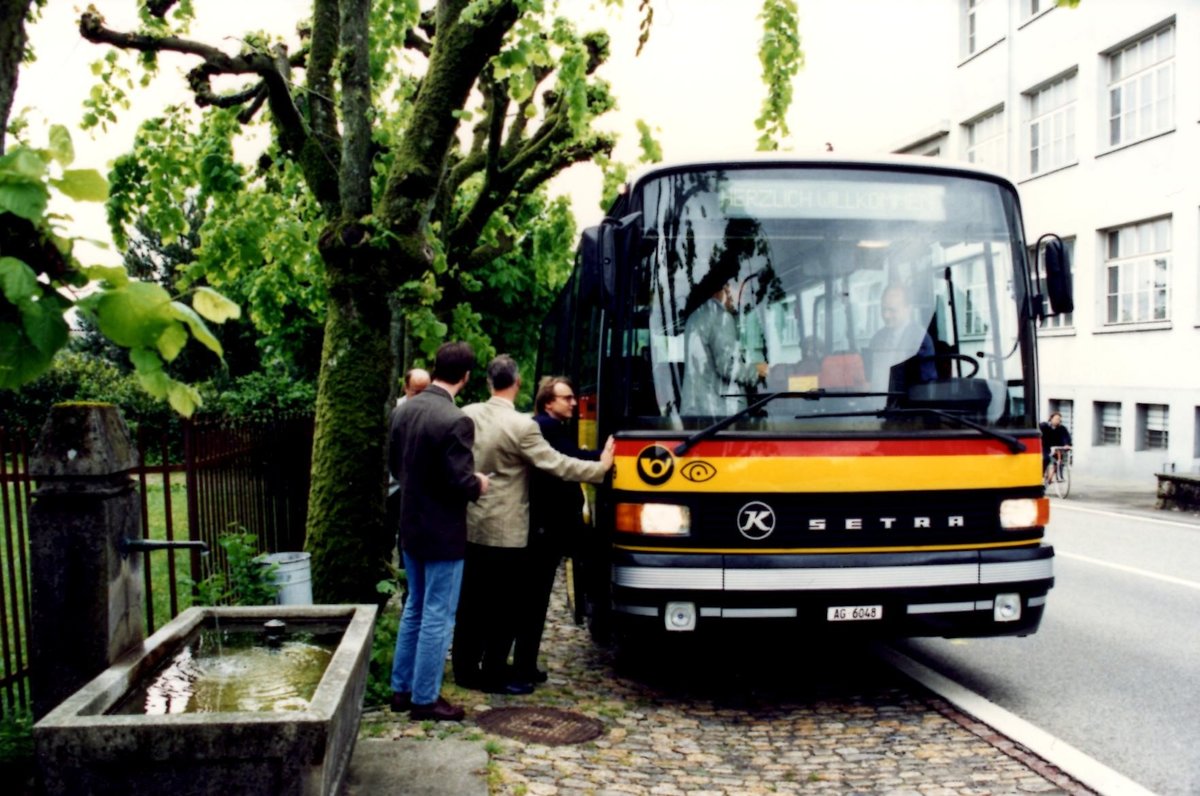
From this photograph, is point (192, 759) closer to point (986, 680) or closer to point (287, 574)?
point (287, 574)

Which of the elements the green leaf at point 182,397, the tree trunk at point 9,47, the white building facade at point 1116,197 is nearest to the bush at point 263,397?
the white building facade at point 1116,197

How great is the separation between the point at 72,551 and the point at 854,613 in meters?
3.86

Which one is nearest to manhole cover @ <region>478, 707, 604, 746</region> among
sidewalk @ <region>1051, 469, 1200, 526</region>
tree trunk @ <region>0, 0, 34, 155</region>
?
tree trunk @ <region>0, 0, 34, 155</region>

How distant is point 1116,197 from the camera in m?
25.6

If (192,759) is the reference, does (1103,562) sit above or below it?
below

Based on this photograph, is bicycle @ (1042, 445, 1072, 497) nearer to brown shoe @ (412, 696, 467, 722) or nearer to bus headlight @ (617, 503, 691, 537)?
bus headlight @ (617, 503, 691, 537)

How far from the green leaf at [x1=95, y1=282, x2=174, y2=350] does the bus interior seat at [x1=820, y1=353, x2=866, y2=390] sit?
14.2 ft

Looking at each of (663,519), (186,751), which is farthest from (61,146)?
(663,519)

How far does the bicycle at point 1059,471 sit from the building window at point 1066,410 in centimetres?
573

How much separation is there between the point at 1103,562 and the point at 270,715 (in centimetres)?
1088

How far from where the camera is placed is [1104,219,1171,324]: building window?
24.2 metres

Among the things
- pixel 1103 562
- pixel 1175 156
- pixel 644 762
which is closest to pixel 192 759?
pixel 644 762

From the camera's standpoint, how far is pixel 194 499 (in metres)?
6.66

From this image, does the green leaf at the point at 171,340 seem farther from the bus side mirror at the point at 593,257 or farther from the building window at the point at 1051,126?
the building window at the point at 1051,126
